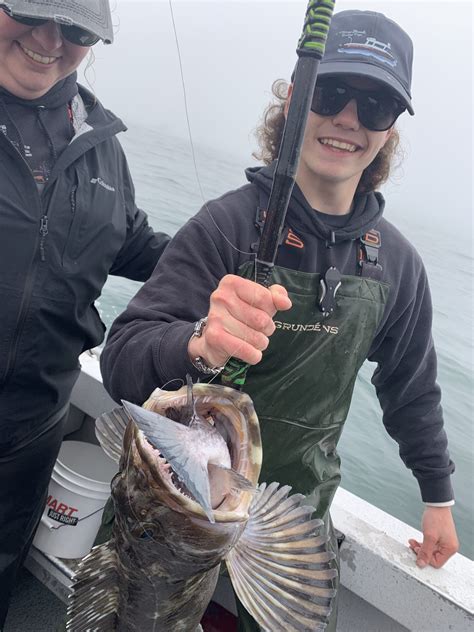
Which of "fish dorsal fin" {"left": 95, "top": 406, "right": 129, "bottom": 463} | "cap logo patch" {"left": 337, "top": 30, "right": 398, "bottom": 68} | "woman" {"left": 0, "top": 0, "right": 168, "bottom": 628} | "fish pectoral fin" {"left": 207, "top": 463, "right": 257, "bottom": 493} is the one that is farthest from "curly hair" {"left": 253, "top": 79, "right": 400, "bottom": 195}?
"fish pectoral fin" {"left": 207, "top": 463, "right": 257, "bottom": 493}

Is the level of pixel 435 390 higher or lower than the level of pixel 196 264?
lower

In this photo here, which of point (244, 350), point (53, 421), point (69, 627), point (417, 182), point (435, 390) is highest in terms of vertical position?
point (244, 350)

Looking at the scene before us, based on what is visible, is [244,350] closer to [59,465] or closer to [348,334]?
[348,334]

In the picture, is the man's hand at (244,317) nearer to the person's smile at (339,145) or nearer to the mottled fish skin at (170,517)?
the mottled fish skin at (170,517)

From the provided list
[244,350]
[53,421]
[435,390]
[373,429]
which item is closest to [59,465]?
[53,421]

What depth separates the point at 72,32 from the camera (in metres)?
2.39

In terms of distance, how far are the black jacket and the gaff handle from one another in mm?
1430

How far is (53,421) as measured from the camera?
2.95m

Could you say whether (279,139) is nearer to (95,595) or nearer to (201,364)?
(201,364)

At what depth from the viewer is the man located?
6.39 ft

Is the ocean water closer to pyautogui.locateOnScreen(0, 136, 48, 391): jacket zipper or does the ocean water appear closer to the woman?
the woman

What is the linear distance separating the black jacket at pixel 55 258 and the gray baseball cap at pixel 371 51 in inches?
50.3

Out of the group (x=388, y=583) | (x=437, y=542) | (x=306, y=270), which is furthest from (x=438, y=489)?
(x=306, y=270)

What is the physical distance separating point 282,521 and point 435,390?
1.36 meters
